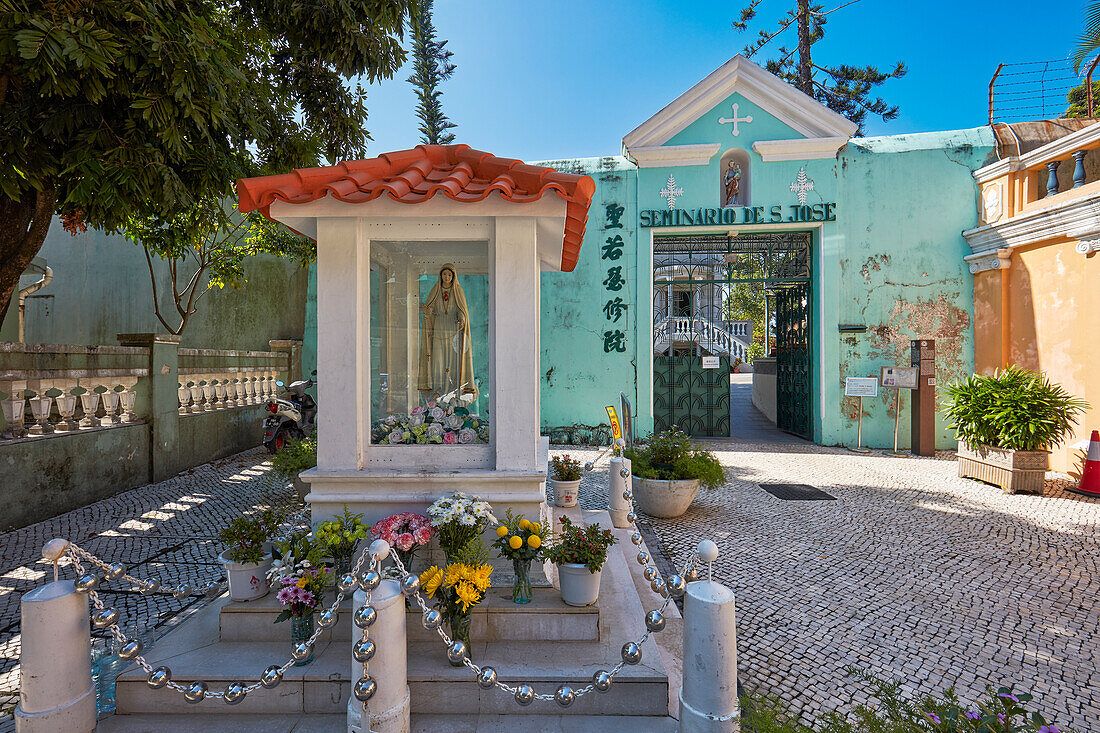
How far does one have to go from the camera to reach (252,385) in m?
9.91

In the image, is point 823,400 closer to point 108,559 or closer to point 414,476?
point 414,476

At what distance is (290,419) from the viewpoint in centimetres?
812

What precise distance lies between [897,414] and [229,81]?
1158 centimetres

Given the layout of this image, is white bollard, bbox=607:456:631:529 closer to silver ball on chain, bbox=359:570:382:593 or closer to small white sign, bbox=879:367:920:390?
silver ball on chain, bbox=359:570:382:593

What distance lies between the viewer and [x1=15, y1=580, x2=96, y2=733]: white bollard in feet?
7.46

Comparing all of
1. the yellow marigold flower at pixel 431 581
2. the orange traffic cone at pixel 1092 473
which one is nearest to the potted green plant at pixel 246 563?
the yellow marigold flower at pixel 431 581

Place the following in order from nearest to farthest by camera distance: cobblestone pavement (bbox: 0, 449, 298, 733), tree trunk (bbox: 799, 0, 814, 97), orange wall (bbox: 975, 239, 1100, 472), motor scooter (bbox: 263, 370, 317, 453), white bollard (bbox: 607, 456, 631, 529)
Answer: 1. cobblestone pavement (bbox: 0, 449, 298, 733)
2. white bollard (bbox: 607, 456, 631, 529)
3. orange wall (bbox: 975, 239, 1100, 472)
4. motor scooter (bbox: 263, 370, 317, 453)
5. tree trunk (bbox: 799, 0, 814, 97)

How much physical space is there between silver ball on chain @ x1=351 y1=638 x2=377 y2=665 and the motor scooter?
20.9ft

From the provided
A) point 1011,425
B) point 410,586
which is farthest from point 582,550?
point 1011,425

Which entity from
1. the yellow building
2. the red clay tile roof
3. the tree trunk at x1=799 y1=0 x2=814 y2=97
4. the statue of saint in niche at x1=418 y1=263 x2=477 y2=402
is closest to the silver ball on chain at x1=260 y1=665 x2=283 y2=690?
the statue of saint in niche at x1=418 y1=263 x2=477 y2=402

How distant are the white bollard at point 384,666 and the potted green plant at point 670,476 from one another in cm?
403

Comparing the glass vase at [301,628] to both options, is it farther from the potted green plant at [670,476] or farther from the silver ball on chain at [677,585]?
the potted green plant at [670,476]

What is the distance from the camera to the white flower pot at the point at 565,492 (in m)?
5.39

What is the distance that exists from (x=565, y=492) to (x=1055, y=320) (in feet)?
28.8
